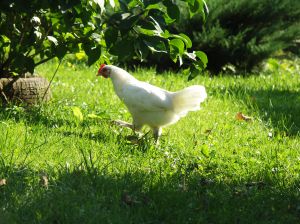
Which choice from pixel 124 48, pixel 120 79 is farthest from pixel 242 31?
pixel 124 48

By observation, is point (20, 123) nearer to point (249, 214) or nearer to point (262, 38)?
point (249, 214)

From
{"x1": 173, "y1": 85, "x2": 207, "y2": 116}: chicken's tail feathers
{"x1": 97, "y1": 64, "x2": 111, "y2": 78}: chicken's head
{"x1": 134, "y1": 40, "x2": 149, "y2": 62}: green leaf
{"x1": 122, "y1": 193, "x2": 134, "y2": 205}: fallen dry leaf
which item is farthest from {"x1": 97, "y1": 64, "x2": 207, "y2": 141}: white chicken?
{"x1": 122, "y1": 193, "x2": 134, "y2": 205}: fallen dry leaf

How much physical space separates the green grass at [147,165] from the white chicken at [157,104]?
6.9 inches

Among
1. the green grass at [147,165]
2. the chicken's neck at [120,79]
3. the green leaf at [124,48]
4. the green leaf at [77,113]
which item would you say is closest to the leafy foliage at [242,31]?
the green grass at [147,165]

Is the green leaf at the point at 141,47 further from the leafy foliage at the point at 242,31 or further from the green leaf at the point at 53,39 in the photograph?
the leafy foliage at the point at 242,31

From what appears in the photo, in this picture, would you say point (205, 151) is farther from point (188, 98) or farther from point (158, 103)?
point (158, 103)

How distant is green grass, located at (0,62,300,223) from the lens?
4195 mm

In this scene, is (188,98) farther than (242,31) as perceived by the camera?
No

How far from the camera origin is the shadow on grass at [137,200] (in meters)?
4.04

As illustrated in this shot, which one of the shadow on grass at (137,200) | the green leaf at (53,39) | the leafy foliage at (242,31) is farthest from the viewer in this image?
the leafy foliage at (242,31)

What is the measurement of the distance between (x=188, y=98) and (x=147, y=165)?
3.23 feet

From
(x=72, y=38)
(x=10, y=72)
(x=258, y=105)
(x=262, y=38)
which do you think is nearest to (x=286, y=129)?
(x=258, y=105)

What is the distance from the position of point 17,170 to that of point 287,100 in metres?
4.49

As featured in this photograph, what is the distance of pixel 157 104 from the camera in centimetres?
598
